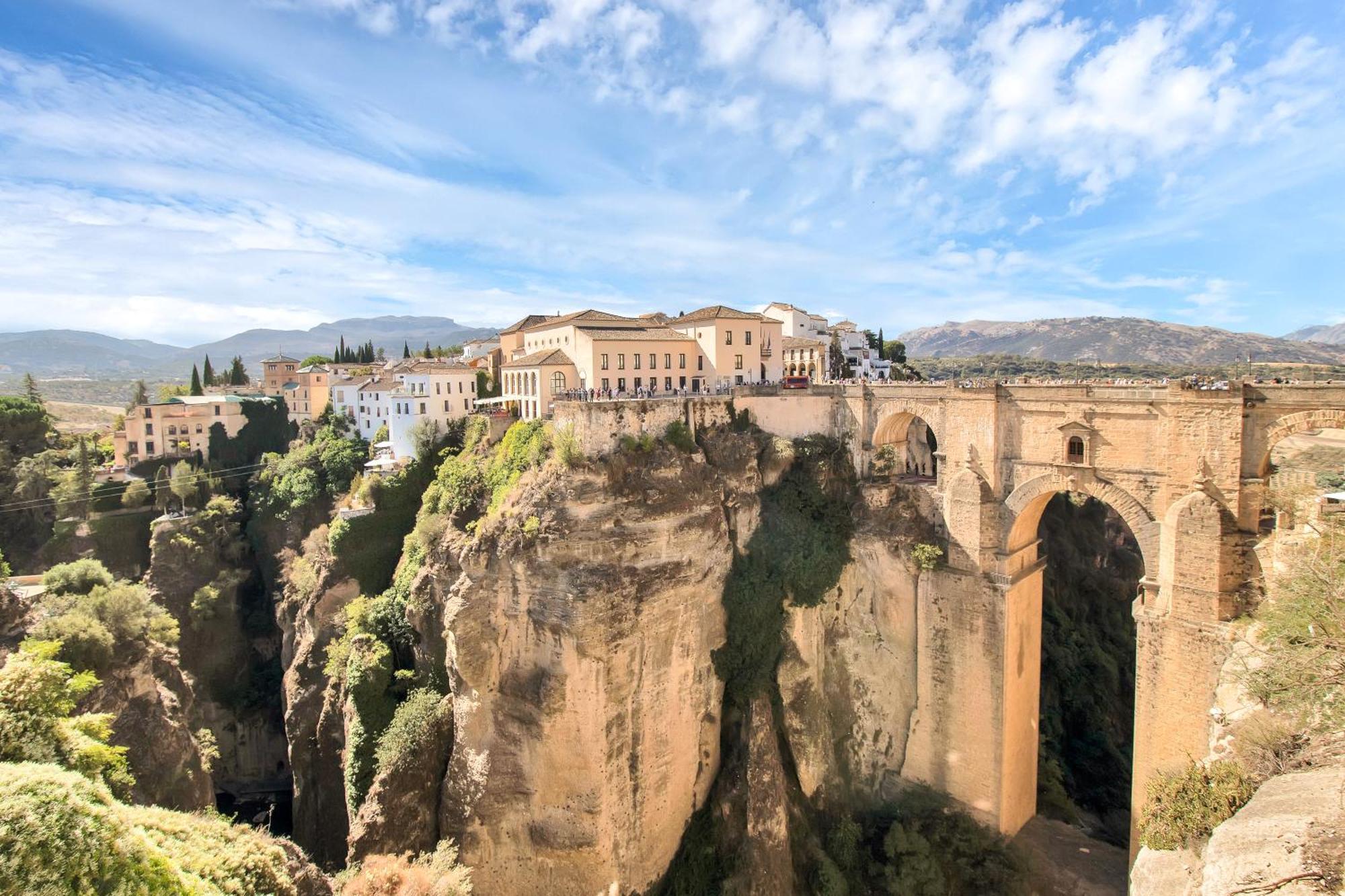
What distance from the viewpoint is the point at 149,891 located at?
9.28m

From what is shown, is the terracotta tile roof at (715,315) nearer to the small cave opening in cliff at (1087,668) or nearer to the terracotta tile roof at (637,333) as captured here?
the terracotta tile roof at (637,333)

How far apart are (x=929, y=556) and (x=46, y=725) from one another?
72.4 ft

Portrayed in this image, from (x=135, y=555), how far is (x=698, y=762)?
3178 centimetres

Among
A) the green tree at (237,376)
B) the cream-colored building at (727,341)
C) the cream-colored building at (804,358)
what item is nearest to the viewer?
the cream-colored building at (727,341)

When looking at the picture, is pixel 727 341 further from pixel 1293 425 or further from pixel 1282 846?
pixel 1282 846

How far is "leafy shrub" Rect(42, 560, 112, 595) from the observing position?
24.2 m

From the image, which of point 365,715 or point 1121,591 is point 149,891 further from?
point 1121,591

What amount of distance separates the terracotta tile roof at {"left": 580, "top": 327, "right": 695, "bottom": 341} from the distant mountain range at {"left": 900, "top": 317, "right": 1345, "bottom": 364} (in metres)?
52.7

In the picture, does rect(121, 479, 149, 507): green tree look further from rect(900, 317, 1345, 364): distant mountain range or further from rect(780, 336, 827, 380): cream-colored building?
rect(900, 317, 1345, 364): distant mountain range

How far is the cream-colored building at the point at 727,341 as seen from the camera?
94.0 ft

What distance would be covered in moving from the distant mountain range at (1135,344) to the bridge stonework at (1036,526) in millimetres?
48812

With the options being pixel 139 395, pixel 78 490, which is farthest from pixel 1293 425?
A: pixel 139 395

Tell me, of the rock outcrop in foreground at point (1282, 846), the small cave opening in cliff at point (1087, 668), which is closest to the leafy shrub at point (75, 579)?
the rock outcrop in foreground at point (1282, 846)

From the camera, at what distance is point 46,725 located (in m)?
12.4
